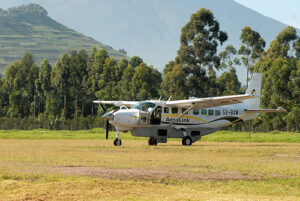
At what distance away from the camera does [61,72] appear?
280 ft

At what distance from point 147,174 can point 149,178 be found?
37.6 inches

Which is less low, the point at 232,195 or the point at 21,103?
the point at 21,103

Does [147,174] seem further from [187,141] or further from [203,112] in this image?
[203,112]

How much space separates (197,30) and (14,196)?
71128 millimetres

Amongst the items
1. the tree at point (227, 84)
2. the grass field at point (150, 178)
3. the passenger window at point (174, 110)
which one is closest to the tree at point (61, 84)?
the tree at point (227, 84)

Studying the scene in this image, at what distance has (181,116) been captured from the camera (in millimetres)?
37531

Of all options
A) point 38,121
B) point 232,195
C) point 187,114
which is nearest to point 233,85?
point 38,121

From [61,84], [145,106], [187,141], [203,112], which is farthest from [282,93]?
[61,84]

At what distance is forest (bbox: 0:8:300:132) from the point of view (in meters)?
74.2

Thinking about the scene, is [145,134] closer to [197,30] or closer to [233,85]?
[197,30]

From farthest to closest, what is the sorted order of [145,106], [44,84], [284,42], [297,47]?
[44,84] → [284,42] → [297,47] → [145,106]

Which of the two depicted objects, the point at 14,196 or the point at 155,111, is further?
the point at 155,111

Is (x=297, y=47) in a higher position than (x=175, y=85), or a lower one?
higher

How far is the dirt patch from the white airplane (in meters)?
16.0
